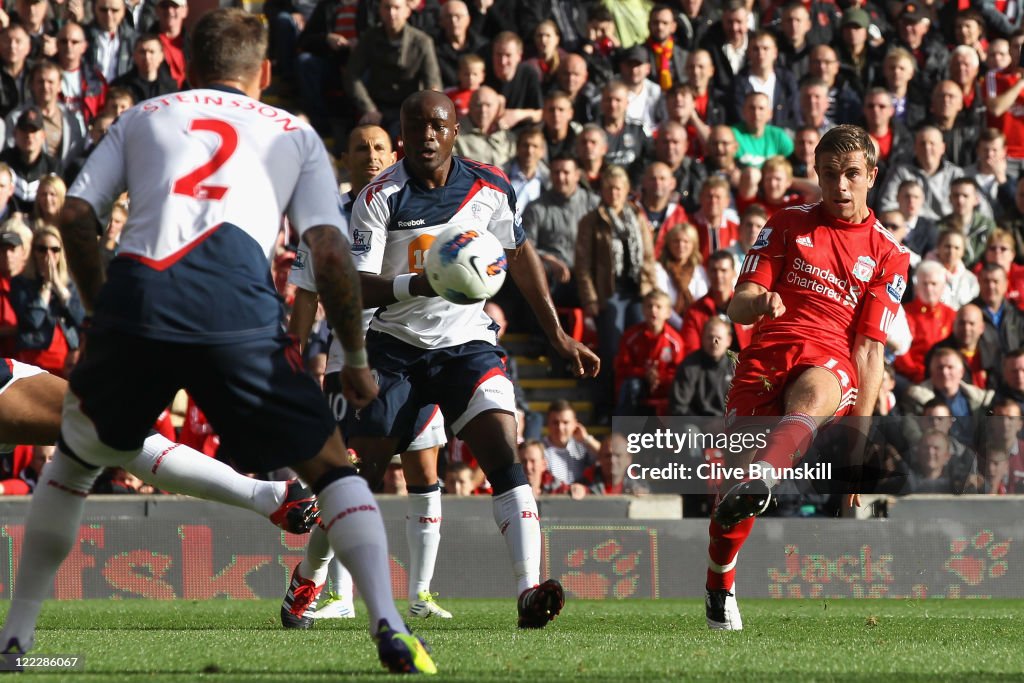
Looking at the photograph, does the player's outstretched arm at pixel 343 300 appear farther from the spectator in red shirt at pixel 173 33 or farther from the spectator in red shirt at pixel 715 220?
the spectator in red shirt at pixel 173 33

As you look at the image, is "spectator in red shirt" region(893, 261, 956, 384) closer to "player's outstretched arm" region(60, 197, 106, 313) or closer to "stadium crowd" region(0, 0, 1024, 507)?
"stadium crowd" region(0, 0, 1024, 507)

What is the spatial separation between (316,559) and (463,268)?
2527 millimetres

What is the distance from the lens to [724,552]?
774 centimetres

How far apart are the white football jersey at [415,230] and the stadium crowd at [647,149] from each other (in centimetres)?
462

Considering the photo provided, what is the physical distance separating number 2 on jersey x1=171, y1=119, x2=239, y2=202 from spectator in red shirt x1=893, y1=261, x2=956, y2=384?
9.81 meters

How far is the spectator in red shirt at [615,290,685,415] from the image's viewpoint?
43.2 feet

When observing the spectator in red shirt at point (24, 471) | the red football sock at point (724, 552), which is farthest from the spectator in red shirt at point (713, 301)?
the red football sock at point (724, 552)

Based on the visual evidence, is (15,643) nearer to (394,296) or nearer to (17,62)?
(394,296)

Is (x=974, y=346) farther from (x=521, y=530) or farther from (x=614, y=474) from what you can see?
(x=521, y=530)

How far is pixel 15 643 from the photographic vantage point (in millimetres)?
5094

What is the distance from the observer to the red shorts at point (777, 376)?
7.70 metres

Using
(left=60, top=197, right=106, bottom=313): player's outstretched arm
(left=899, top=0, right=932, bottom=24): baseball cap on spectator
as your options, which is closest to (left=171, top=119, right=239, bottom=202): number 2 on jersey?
(left=60, top=197, right=106, bottom=313): player's outstretched arm

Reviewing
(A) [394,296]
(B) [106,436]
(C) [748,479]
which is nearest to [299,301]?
(A) [394,296]

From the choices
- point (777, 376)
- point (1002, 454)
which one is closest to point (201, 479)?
point (777, 376)
